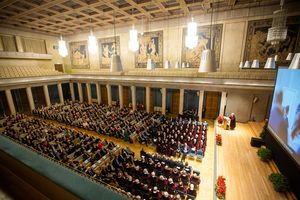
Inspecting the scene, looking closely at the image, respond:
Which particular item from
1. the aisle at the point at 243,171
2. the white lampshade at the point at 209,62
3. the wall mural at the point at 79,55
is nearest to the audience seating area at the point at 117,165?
the aisle at the point at 243,171

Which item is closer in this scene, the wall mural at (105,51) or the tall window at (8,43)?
the tall window at (8,43)

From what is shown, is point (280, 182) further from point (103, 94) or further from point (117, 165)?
point (103, 94)

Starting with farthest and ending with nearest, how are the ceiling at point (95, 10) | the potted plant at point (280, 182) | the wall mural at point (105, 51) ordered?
the wall mural at point (105, 51) → the ceiling at point (95, 10) → the potted plant at point (280, 182)

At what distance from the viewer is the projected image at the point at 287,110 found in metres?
3.84

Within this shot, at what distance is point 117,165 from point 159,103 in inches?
397

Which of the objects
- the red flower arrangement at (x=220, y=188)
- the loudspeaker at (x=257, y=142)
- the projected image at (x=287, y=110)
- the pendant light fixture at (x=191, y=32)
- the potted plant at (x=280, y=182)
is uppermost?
the pendant light fixture at (x=191, y=32)

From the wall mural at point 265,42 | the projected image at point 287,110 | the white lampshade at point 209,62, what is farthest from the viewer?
the wall mural at point 265,42

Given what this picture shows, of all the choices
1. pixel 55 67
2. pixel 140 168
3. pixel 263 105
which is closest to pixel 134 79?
pixel 140 168

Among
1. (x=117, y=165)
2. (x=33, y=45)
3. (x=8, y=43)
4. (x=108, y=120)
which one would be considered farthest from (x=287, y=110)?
(x=33, y=45)

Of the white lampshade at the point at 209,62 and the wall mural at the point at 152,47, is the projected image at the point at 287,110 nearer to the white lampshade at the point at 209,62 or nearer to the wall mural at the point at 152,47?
the white lampshade at the point at 209,62

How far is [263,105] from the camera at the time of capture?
11148mm

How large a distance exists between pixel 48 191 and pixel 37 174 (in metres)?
0.20

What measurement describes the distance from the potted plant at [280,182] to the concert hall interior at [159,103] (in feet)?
0.09

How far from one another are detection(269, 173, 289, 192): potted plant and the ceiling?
9.40 meters
